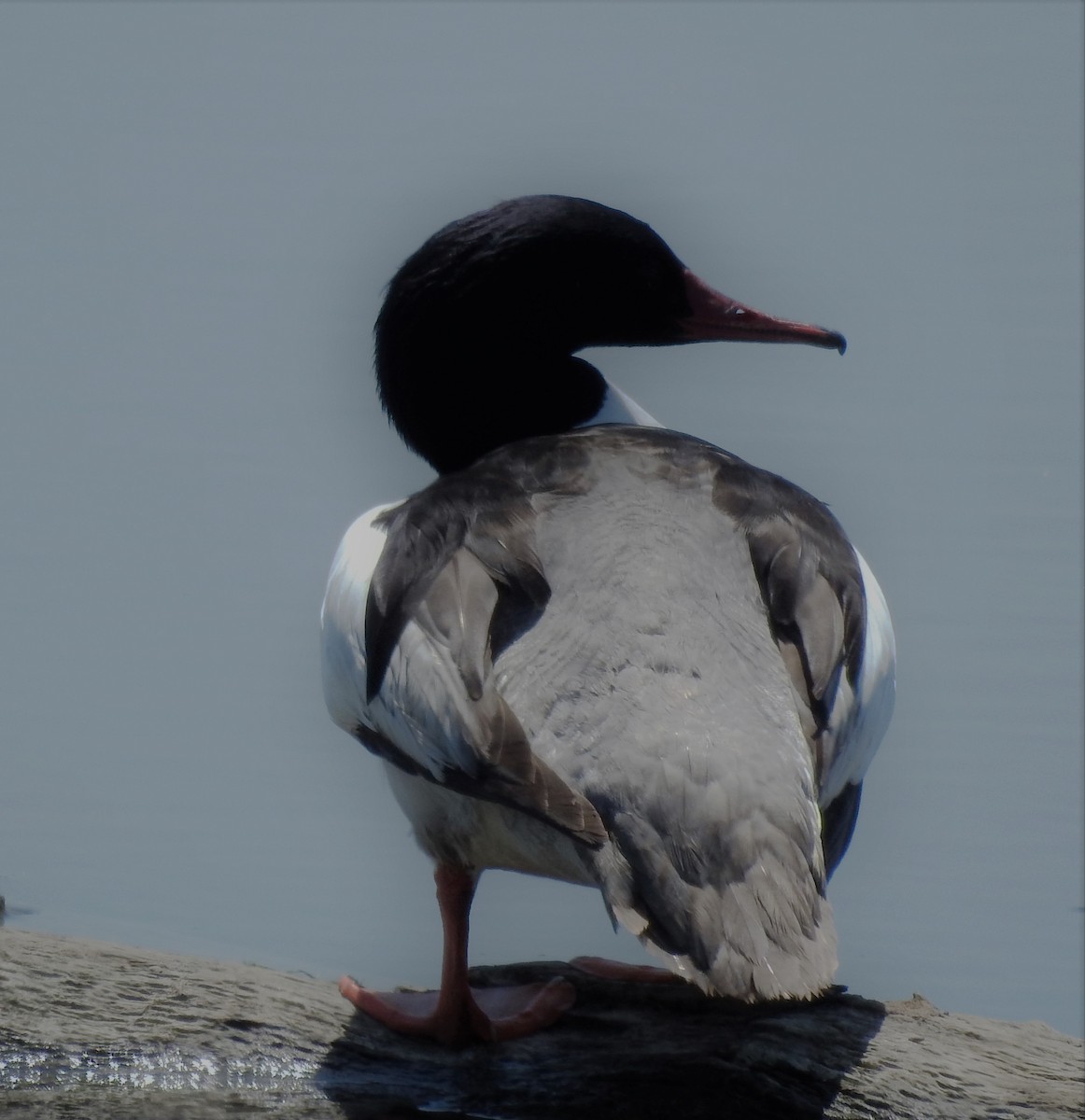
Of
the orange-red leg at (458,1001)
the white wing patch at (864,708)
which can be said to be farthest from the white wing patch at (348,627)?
the white wing patch at (864,708)

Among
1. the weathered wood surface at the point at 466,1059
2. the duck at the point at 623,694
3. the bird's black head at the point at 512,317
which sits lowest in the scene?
the weathered wood surface at the point at 466,1059

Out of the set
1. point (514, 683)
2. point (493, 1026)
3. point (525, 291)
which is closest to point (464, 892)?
point (493, 1026)

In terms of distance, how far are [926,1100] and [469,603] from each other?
4.15 ft

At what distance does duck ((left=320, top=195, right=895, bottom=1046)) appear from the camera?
8.78 feet

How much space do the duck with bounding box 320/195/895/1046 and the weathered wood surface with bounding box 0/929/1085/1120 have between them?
0.13 meters

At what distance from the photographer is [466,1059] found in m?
3.35

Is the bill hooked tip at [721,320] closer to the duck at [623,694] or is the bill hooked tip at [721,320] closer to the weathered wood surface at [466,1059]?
the duck at [623,694]

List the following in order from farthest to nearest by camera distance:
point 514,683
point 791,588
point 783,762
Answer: point 791,588 < point 514,683 < point 783,762

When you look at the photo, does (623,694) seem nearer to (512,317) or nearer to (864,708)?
(864,708)

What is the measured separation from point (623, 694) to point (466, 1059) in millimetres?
929

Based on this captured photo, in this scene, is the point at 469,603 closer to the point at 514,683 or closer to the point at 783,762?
the point at 514,683

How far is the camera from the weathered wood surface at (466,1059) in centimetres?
318

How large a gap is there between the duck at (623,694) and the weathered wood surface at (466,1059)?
13 centimetres

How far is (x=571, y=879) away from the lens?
10.2ft
